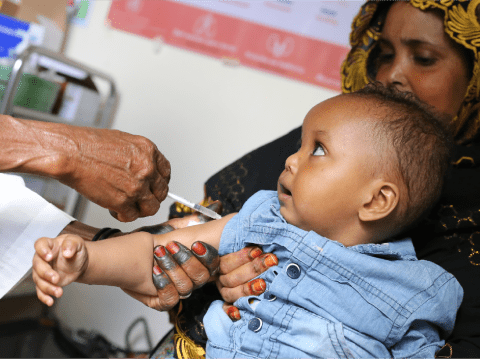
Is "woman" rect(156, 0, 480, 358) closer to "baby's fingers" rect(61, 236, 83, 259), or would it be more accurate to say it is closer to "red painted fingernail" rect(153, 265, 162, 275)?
"red painted fingernail" rect(153, 265, 162, 275)

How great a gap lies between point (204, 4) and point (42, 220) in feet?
5.06

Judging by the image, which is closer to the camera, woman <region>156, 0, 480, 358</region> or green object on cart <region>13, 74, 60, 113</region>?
woman <region>156, 0, 480, 358</region>

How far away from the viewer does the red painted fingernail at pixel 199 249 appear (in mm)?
827

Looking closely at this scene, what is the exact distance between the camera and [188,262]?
0.82m

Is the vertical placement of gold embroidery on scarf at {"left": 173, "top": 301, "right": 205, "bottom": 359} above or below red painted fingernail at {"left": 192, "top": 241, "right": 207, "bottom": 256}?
below

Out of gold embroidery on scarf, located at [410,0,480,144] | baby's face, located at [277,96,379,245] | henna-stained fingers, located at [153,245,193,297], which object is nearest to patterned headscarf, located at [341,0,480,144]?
gold embroidery on scarf, located at [410,0,480,144]

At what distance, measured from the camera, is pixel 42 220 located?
919mm

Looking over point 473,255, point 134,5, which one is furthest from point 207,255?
point 134,5

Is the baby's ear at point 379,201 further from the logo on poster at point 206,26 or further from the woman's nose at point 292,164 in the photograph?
the logo on poster at point 206,26

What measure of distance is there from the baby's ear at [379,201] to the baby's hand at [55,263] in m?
0.58

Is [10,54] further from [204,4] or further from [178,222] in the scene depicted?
[178,222]

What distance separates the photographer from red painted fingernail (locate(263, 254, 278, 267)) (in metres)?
0.84

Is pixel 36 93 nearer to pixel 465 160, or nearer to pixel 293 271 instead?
pixel 293 271

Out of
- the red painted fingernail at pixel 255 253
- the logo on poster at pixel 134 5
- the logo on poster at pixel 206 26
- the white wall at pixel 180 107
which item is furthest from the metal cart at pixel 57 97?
the red painted fingernail at pixel 255 253
